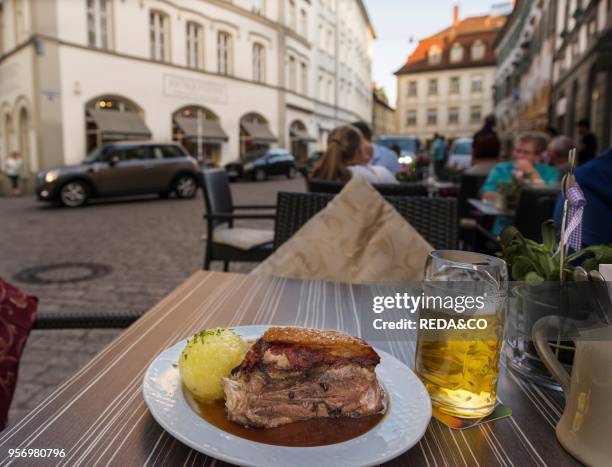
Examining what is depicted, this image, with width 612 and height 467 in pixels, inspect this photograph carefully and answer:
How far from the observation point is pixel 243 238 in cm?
391

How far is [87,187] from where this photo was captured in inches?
478

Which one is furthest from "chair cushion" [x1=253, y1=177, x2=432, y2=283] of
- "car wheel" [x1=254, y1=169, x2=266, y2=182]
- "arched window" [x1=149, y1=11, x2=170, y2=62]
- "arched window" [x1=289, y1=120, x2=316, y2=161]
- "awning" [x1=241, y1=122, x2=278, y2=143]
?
"arched window" [x1=289, y1=120, x2=316, y2=161]

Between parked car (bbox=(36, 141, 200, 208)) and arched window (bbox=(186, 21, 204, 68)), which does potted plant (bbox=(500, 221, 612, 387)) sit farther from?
arched window (bbox=(186, 21, 204, 68))

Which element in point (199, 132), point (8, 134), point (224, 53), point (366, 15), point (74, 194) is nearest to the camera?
point (74, 194)

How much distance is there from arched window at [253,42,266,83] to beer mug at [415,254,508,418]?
2567cm

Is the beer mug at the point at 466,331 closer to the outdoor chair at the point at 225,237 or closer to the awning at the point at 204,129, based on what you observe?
the outdoor chair at the point at 225,237

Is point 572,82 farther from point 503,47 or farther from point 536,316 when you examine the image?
point 503,47

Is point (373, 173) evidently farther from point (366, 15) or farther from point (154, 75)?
point (366, 15)

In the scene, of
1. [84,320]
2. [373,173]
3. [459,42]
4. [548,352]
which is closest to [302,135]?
[373,173]

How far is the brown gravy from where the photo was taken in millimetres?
680

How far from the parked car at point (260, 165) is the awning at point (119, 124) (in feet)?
11.6

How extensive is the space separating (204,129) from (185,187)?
8372 mm

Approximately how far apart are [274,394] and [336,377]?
3.6 inches

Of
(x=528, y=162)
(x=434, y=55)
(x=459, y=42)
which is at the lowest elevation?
(x=528, y=162)
